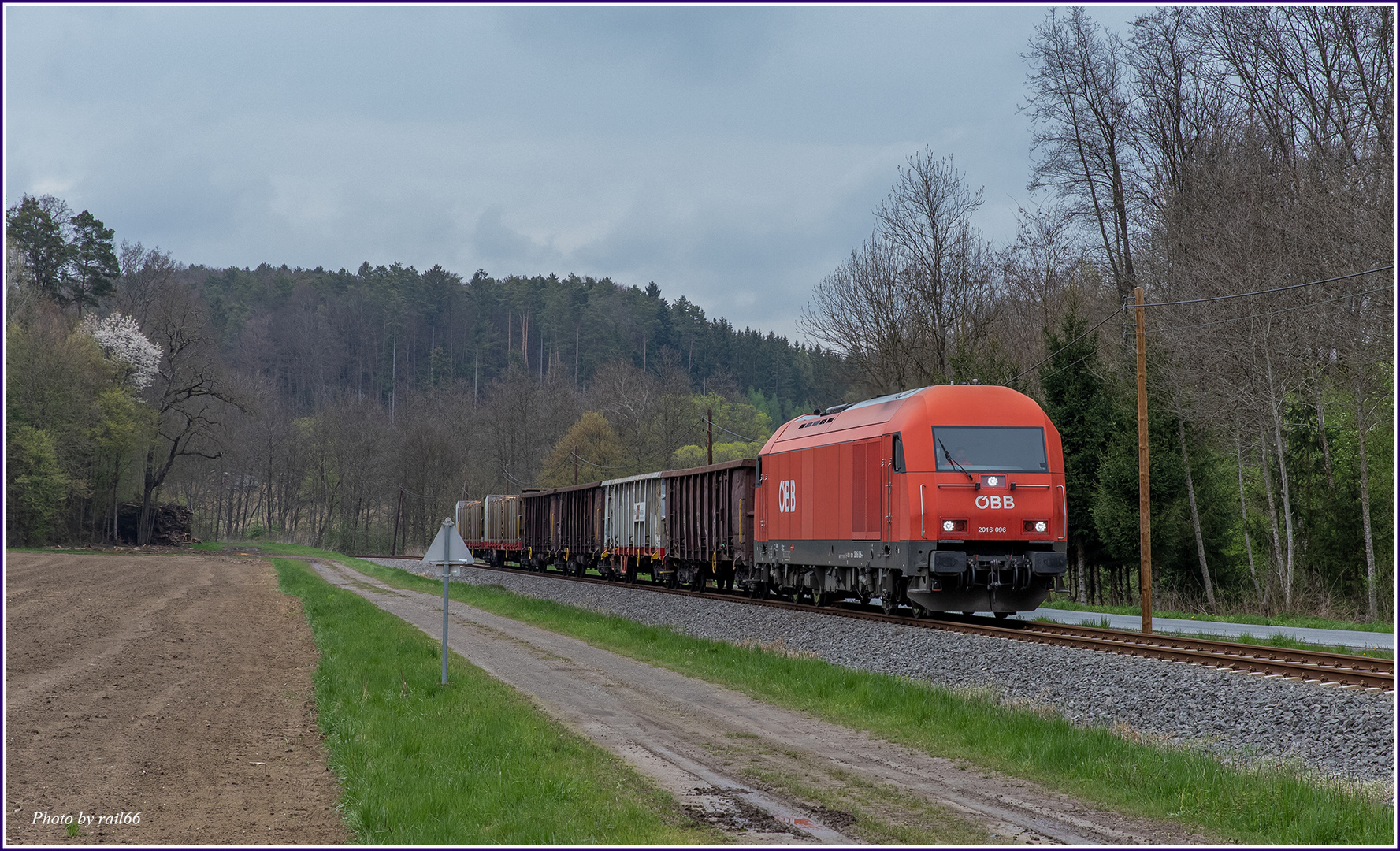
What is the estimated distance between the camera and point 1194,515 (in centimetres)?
2941

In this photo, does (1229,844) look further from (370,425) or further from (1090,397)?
(370,425)

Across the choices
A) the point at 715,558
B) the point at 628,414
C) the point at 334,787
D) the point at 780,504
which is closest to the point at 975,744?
the point at 334,787

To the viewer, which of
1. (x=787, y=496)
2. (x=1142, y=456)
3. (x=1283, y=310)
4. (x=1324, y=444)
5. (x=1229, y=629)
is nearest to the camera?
(x=1142, y=456)

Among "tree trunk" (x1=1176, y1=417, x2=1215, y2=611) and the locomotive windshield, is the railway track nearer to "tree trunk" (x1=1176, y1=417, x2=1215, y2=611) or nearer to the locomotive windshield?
the locomotive windshield

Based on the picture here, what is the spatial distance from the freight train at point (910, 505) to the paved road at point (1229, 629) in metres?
3.15

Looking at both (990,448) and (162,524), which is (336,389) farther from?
(990,448)

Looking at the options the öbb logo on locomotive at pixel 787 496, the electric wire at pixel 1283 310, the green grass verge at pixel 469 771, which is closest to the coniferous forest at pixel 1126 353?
the electric wire at pixel 1283 310

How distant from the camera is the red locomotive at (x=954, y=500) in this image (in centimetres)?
1794

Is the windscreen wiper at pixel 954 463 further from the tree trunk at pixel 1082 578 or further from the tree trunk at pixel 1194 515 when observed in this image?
the tree trunk at pixel 1082 578

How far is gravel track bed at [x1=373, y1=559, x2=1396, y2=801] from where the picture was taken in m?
9.61

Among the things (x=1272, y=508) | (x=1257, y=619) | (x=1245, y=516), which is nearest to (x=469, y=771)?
(x=1257, y=619)

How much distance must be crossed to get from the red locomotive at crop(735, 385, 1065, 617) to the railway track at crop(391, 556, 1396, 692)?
1.77ft

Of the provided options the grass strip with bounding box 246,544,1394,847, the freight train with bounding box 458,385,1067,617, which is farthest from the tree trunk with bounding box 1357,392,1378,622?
the grass strip with bounding box 246,544,1394,847

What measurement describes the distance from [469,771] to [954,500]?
1115 cm
